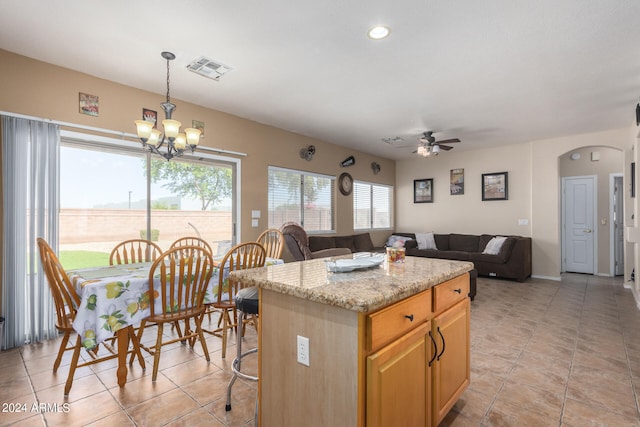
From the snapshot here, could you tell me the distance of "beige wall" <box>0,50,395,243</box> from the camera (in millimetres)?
2902

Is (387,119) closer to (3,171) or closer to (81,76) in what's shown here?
(81,76)

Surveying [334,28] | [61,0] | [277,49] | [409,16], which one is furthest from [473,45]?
[61,0]

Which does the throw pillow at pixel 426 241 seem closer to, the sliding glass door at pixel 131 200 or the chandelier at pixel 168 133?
the sliding glass door at pixel 131 200

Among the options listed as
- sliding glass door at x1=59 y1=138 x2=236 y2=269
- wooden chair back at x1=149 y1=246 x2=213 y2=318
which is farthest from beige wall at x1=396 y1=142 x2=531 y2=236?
wooden chair back at x1=149 y1=246 x2=213 y2=318

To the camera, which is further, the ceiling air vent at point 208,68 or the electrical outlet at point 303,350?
the ceiling air vent at point 208,68

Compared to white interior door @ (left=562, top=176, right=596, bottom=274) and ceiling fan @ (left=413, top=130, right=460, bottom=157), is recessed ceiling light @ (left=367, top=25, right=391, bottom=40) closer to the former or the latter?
ceiling fan @ (left=413, top=130, right=460, bottom=157)

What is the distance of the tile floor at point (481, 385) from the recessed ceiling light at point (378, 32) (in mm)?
2635

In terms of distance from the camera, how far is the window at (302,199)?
204 inches

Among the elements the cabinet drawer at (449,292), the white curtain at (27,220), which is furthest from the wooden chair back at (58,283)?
the cabinet drawer at (449,292)

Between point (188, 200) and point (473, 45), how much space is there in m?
3.53

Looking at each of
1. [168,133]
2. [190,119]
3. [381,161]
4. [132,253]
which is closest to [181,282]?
[132,253]

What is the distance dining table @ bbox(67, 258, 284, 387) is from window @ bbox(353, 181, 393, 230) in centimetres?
497

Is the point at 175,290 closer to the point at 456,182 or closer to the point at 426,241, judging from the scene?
the point at 426,241

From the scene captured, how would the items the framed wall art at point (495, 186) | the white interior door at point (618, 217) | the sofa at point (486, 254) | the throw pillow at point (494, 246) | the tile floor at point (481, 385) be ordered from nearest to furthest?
1. the tile floor at point (481, 385)
2. the sofa at point (486, 254)
3. the throw pillow at point (494, 246)
4. the white interior door at point (618, 217)
5. the framed wall art at point (495, 186)
